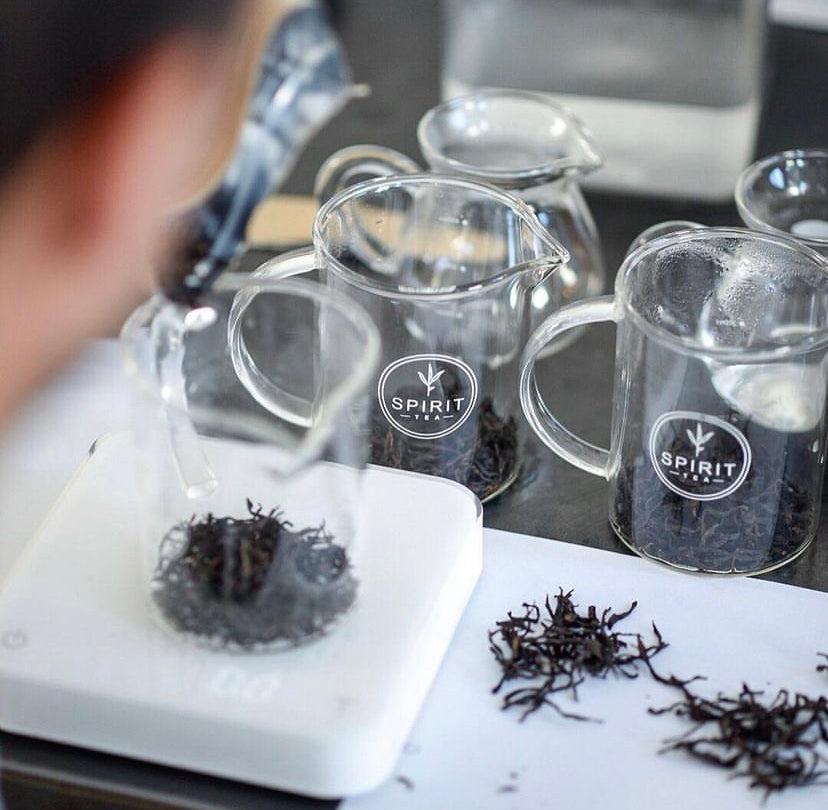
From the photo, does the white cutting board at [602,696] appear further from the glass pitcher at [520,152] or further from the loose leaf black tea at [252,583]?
the glass pitcher at [520,152]

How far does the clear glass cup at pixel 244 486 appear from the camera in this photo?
715mm

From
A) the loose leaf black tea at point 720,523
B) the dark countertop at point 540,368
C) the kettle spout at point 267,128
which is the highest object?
the kettle spout at point 267,128

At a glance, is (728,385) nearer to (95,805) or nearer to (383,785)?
(383,785)

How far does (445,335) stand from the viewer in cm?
89

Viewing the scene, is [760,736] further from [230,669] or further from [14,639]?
[14,639]

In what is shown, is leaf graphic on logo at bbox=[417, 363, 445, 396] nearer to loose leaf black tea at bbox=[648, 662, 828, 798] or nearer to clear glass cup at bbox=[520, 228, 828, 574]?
clear glass cup at bbox=[520, 228, 828, 574]

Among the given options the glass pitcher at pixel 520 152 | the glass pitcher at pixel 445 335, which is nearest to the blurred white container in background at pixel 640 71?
the glass pitcher at pixel 520 152

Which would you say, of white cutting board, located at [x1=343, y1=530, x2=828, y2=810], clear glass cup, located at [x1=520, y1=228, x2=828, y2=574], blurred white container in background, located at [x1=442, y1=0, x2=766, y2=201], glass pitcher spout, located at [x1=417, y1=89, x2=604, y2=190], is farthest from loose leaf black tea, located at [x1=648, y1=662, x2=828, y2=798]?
blurred white container in background, located at [x1=442, y1=0, x2=766, y2=201]

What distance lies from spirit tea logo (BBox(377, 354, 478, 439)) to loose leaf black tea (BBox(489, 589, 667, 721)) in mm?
126

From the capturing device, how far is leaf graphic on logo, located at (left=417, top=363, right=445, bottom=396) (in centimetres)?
87

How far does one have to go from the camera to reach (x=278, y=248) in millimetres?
1148

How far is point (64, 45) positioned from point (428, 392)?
506mm

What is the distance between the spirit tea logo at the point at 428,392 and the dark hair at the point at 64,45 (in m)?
0.43

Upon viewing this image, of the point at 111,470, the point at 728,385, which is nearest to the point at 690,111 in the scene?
the point at 728,385
